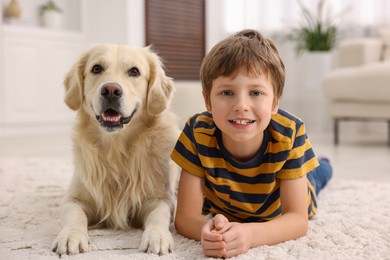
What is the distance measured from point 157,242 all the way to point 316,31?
4799mm

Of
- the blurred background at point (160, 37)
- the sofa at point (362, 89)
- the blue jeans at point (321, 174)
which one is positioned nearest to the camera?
the blue jeans at point (321, 174)

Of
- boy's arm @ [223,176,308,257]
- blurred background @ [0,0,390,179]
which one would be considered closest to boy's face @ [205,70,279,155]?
boy's arm @ [223,176,308,257]

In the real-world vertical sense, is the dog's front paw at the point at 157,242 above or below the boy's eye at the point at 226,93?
below

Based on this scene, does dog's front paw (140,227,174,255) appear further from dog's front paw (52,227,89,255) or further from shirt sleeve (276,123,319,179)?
shirt sleeve (276,123,319,179)

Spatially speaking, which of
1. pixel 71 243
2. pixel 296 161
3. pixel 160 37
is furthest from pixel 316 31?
pixel 71 243

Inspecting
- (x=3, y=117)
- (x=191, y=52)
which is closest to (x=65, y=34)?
(x=3, y=117)

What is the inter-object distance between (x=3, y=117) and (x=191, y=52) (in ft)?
9.10

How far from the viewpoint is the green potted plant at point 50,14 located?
6.03 m

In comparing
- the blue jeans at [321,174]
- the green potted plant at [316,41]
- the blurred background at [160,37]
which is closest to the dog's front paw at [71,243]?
the blue jeans at [321,174]

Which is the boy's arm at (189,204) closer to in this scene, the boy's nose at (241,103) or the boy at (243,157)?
the boy at (243,157)

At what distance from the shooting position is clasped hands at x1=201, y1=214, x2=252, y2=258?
1.27m

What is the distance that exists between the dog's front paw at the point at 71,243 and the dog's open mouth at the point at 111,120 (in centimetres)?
40

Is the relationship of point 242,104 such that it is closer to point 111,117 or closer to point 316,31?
point 111,117

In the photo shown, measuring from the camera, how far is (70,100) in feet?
5.93
